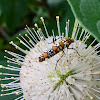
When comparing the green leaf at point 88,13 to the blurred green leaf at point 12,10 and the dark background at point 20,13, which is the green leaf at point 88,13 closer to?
the dark background at point 20,13

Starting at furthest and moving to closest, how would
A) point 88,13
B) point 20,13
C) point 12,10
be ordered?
point 20,13 → point 12,10 → point 88,13

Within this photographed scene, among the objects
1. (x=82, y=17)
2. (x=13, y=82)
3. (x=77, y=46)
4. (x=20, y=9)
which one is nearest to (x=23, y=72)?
(x=13, y=82)

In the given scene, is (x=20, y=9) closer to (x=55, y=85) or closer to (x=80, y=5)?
(x=55, y=85)

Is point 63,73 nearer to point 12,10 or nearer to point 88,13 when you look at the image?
point 88,13

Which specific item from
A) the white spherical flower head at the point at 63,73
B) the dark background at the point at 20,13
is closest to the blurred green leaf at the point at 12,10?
the dark background at the point at 20,13

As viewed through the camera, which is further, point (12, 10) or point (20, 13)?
point (20, 13)

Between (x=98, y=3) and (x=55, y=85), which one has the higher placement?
(x=98, y=3)

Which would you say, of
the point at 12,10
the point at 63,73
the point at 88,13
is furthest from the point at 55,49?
the point at 12,10
